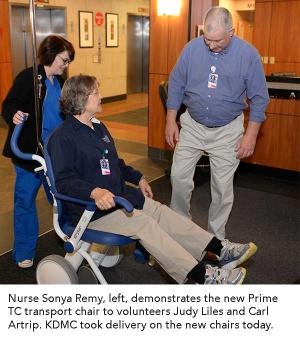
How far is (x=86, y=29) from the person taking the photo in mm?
10195

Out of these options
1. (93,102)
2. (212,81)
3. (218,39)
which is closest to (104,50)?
(212,81)

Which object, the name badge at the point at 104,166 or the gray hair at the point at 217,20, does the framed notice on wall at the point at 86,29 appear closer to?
the gray hair at the point at 217,20

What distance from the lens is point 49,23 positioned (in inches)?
376

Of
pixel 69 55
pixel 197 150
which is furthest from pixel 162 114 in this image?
pixel 69 55

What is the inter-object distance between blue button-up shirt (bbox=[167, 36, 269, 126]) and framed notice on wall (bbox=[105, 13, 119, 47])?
27.0ft

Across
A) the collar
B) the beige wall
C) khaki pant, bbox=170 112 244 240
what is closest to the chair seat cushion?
the collar

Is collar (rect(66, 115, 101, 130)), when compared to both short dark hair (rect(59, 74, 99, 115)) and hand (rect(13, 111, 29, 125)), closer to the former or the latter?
Result: short dark hair (rect(59, 74, 99, 115))

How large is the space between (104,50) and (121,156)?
5.49 metres

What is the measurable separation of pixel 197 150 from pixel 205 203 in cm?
131

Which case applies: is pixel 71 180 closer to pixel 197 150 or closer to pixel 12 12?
pixel 197 150

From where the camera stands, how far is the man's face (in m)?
2.80

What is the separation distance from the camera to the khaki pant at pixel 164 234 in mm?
2281

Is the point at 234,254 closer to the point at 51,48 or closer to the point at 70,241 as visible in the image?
the point at 70,241

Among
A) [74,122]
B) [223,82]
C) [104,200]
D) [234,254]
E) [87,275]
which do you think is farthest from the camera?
[223,82]
